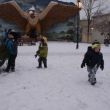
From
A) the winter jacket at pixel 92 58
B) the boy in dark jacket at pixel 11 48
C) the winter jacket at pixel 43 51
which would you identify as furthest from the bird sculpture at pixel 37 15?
the winter jacket at pixel 92 58

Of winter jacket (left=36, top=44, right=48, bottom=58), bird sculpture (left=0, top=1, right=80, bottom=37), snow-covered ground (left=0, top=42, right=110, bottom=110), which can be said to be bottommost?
snow-covered ground (left=0, top=42, right=110, bottom=110)

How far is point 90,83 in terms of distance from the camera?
41.3 ft

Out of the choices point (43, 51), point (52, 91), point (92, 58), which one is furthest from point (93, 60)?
point (43, 51)

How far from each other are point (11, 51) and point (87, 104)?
20.4 feet

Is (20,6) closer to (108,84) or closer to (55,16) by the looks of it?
(55,16)

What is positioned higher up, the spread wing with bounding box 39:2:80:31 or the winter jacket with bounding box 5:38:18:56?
the spread wing with bounding box 39:2:80:31

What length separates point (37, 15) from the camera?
165 ft

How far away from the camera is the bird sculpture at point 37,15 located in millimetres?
49875

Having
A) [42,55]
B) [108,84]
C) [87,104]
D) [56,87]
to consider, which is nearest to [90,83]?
[108,84]

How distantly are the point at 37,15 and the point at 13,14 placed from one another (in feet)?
11.5

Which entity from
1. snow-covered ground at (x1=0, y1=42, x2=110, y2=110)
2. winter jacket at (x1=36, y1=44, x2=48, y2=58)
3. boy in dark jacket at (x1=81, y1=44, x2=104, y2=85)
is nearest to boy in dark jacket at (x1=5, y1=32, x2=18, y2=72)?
snow-covered ground at (x1=0, y1=42, x2=110, y2=110)

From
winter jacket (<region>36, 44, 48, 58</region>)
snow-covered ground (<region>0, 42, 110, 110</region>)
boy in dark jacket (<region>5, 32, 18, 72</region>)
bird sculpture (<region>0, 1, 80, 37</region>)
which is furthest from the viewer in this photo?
bird sculpture (<region>0, 1, 80, 37</region>)

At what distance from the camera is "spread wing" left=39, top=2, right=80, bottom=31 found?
164 feet

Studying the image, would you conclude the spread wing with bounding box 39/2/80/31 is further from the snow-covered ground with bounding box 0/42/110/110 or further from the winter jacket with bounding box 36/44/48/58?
the snow-covered ground with bounding box 0/42/110/110
